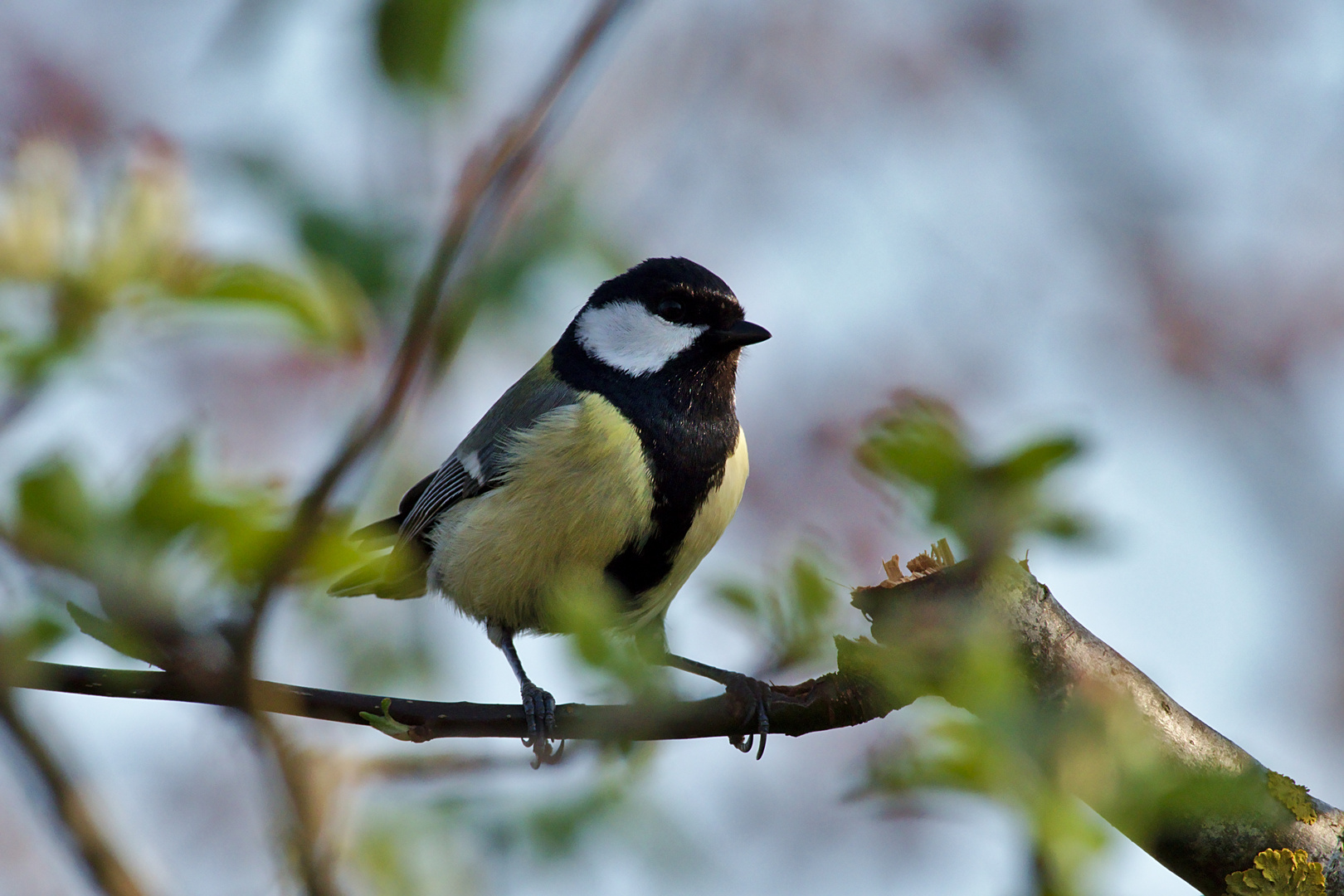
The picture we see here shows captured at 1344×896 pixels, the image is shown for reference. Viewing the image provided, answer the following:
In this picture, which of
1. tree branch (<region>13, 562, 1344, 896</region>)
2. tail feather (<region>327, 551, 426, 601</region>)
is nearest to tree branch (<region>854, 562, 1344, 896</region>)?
tree branch (<region>13, 562, 1344, 896</region>)

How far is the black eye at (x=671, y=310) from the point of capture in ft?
13.1

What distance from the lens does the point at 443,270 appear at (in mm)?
868

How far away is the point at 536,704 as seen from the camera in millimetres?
3559

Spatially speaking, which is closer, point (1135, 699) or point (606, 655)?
point (606, 655)

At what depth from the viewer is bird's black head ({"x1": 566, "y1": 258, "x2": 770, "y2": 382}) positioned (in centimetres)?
385

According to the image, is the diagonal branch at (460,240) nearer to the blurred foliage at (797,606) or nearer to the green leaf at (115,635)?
the green leaf at (115,635)

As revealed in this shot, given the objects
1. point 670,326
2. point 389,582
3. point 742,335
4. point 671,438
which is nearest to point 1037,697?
point 671,438

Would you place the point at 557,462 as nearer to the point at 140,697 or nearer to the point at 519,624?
the point at 519,624

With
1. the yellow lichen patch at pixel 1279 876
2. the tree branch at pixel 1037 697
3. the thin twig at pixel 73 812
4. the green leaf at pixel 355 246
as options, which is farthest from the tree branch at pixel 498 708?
the yellow lichen patch at pixel 1279 876

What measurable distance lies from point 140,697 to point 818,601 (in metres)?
0.87

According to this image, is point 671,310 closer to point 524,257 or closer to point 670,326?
point 670,326

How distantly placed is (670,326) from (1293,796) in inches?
99.7

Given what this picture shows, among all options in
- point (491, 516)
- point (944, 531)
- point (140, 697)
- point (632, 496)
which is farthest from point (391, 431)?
point (491, 516)

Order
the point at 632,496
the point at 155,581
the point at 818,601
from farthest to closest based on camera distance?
the point at 632,496, the point at 818,601, the point at 155,581
